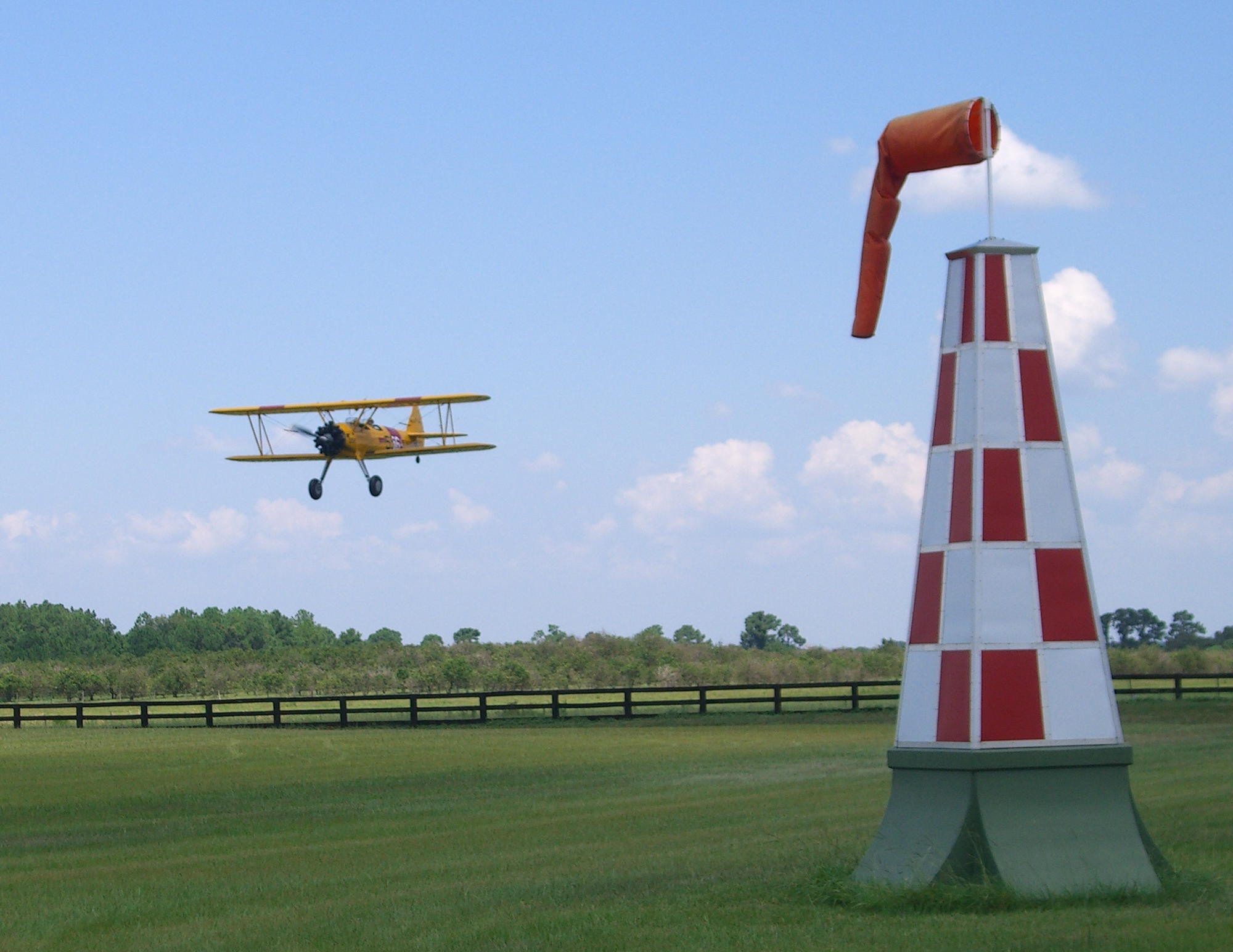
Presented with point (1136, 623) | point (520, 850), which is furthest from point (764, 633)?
point (520, 850)

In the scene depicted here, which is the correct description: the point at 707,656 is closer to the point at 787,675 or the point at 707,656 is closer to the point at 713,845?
the point at 787,675

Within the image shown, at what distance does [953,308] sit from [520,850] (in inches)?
258

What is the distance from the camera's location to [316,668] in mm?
91062

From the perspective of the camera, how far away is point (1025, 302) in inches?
313

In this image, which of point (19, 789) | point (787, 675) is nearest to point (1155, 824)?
point (19, 789)

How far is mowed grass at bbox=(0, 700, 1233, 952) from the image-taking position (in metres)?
7.36

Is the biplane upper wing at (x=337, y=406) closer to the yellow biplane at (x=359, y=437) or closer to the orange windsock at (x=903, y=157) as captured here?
the yellow biplane at (x=359, y=437)

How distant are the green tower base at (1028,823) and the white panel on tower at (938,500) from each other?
108cm

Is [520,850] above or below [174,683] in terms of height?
below

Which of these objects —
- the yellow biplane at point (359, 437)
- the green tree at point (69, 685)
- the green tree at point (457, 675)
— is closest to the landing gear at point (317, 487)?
the yellow biplane at point (359, 437)

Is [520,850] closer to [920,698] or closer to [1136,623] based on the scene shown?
[920,698]

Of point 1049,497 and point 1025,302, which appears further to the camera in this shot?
point 1025,302

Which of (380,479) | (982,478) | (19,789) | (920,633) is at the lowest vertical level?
(19,789)

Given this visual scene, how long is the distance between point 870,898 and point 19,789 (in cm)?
1774
